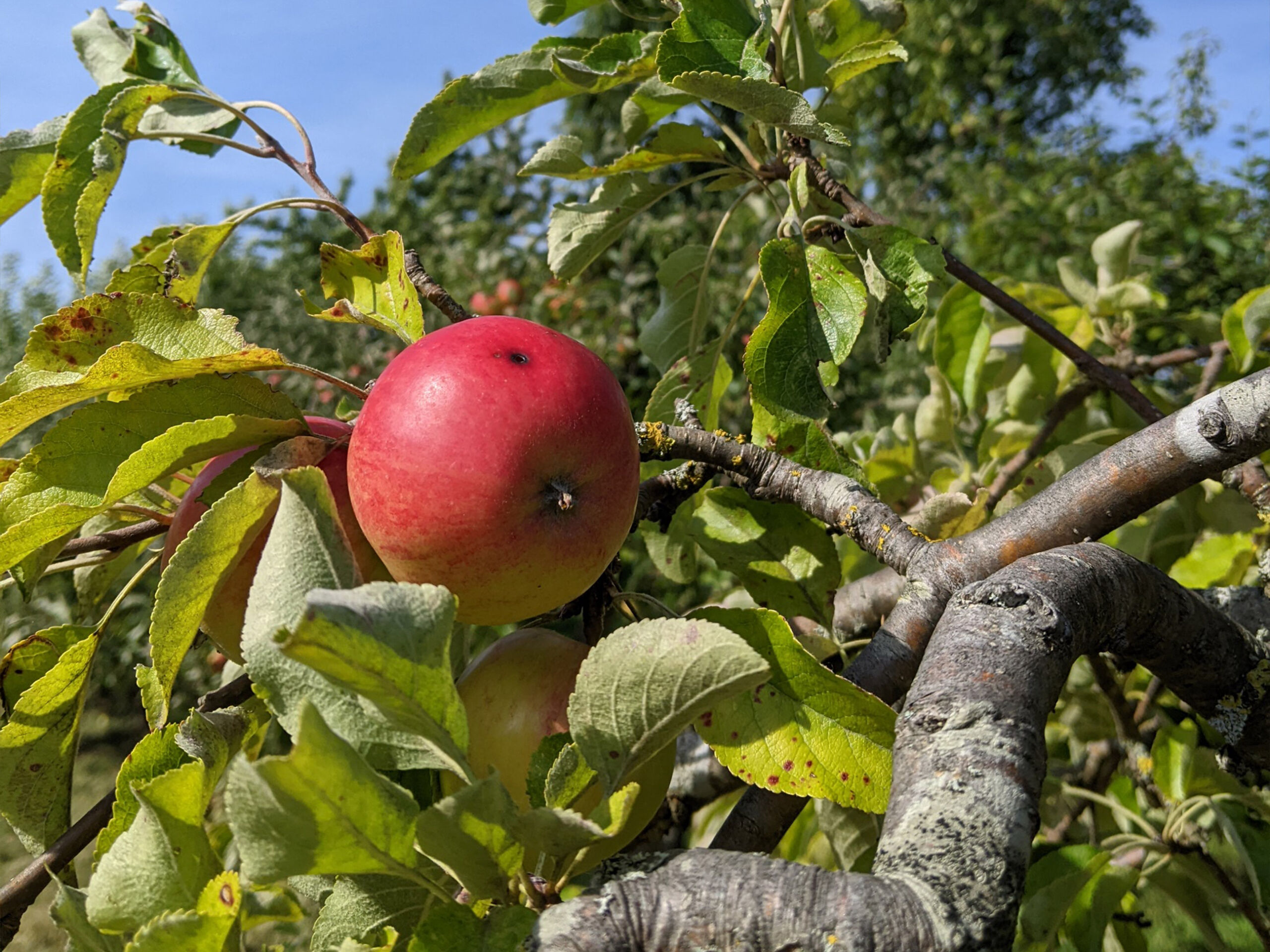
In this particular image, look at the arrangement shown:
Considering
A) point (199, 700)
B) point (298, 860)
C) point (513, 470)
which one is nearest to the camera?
point (298, 860)

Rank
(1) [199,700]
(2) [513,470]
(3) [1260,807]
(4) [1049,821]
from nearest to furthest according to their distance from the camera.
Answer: (2) [513,470] < (1) [199,700] < (3) [1260,807] < (4) [1049,821]

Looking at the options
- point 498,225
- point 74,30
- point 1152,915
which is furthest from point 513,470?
point 498,225

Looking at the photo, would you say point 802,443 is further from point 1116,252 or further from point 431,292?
point 1116,252

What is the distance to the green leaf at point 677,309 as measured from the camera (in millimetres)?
1014

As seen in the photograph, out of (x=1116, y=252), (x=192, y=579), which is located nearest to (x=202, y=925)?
(x=192, y=579)

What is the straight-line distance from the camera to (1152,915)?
5.67 feet

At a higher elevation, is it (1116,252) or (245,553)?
(1116,252)

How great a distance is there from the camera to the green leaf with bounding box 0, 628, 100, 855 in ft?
1.90

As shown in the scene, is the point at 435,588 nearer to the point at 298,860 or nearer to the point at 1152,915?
the point at 298,860

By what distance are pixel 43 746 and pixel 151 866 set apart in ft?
0.83

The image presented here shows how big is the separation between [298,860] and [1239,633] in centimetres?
62

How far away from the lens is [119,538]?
710 millimetres

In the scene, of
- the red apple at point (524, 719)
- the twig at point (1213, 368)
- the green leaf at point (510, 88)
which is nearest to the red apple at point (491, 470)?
the red apple at point (524, 719)

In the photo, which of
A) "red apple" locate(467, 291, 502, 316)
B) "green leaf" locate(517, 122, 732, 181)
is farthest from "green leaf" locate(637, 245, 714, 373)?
"red apple" locate(467, 291, 502, 316)
